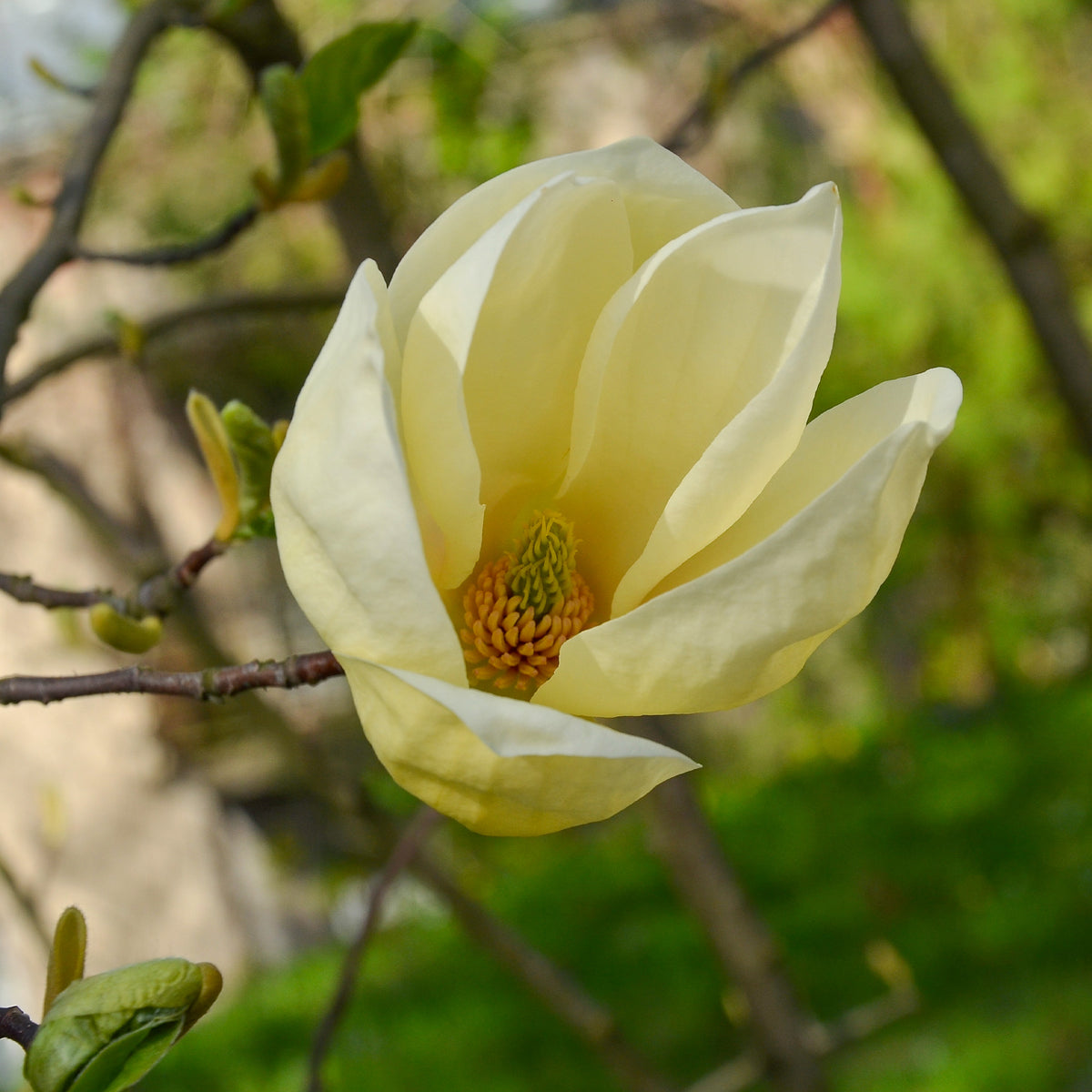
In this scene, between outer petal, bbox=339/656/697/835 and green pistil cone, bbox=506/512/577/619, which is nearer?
outer petal, bbox=339/656/697/835

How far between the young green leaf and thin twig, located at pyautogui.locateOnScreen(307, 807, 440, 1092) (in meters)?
0.35

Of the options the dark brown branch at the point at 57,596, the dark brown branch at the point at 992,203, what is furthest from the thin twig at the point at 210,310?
the dark brown branch at the point at 992,203

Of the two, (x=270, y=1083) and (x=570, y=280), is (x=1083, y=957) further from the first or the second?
(x=570, y=280)

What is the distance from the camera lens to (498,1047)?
2.20 metres

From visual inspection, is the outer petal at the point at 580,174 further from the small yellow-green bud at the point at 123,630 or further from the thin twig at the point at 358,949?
the thin twig at the point at 358,949

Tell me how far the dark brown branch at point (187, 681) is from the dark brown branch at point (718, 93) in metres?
0.54

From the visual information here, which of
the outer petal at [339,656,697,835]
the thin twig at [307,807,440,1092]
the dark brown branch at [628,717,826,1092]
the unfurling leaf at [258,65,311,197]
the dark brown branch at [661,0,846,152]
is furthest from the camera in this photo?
the dark brown branch at [628,717,826,1092]

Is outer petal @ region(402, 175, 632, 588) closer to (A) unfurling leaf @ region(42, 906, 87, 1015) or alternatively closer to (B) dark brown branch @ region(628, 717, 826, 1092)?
(A) unfurling leaf @ region(42, 906, 87, 1015)

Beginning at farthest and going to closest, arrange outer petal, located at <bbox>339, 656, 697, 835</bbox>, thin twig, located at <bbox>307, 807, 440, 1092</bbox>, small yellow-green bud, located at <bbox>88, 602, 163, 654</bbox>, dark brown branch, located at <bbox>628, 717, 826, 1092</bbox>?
dark brown branch, located at <bbox>628, 717, 826, 1092</bbox> → thin twig, located at <bbox>307, 807, 440, 1092</bbox> → small yellow-green bud, located at <bbox>88, 602, 163, 654</bbox> → outer petal, located at <bbox>339, 656, 697, 835</bbox>

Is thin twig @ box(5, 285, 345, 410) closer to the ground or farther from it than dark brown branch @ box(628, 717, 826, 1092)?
farther from it

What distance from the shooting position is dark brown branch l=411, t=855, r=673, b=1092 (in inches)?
32.7

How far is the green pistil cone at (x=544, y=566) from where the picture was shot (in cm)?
40

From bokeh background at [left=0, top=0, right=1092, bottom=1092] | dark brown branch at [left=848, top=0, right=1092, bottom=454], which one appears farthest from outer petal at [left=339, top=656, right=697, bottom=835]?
dark brown branch at [left=848, top=0, right=1092, bottom=454]

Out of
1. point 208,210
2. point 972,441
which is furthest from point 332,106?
point 972,441
